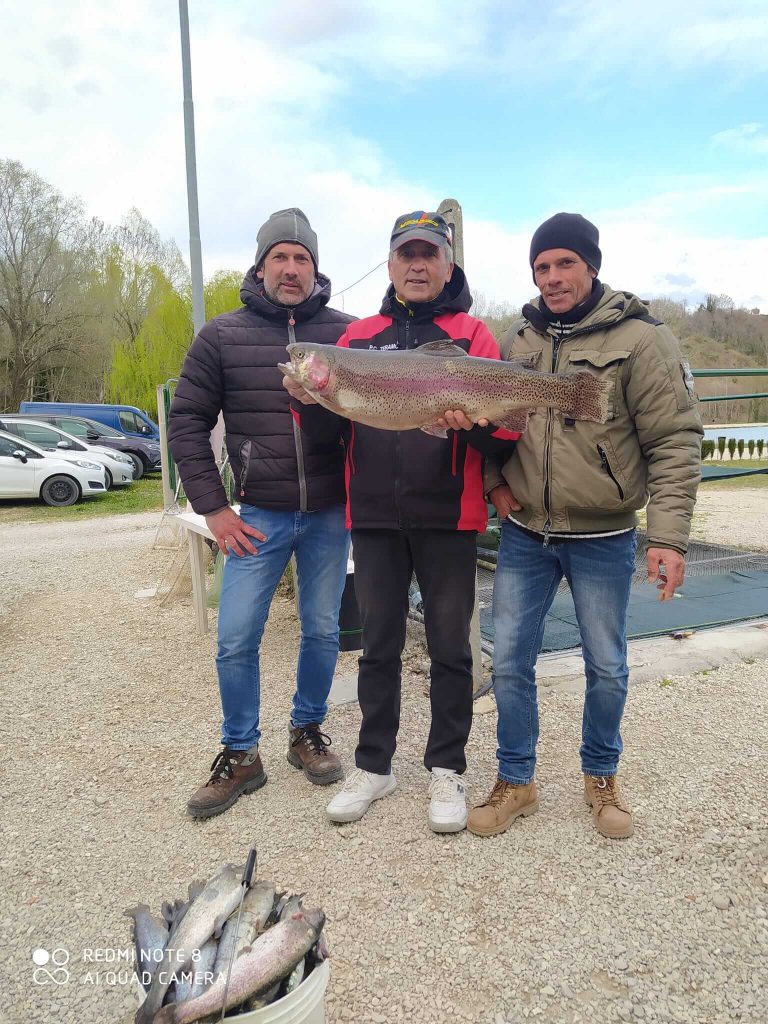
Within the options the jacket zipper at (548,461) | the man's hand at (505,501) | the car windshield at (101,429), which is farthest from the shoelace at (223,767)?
the car windshield at (101,429)

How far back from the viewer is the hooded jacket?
3.50 meters

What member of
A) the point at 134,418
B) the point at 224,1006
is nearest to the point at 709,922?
the point at 224,1006

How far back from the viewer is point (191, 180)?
1338cm

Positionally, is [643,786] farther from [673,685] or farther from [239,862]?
[239,862]

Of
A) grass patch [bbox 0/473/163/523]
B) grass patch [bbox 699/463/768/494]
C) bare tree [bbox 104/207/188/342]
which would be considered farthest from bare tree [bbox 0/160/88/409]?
grass patch [bbox 699/463/768/494]

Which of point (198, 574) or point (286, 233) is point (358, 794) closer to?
point (286, 233)

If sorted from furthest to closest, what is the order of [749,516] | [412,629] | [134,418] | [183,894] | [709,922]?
[134,418] → [749,516] → [412,629] → [183,894] → [709,922]

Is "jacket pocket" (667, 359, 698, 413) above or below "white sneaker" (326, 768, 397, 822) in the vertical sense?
above

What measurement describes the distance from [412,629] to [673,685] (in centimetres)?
208

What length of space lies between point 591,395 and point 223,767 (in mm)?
2520

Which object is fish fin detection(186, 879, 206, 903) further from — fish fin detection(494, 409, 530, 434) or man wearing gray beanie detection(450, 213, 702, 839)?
fish fin detection(494, 409, 530, 434)

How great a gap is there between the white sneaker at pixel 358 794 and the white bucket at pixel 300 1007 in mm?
1279

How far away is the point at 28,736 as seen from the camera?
4391 mm

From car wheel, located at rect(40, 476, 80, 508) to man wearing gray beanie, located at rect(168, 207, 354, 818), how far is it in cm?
1451
